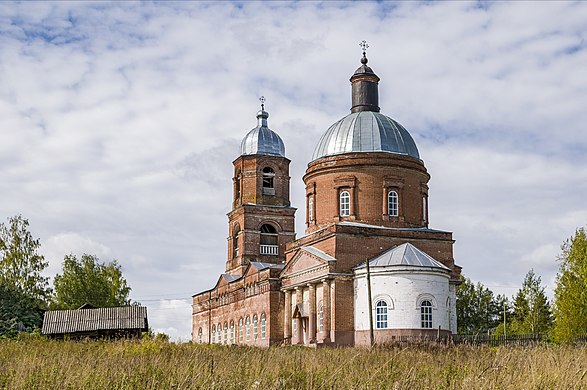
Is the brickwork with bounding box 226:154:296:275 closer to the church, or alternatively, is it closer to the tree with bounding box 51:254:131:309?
the church

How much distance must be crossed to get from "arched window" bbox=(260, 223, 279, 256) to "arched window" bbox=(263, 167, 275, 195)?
222 centimetres

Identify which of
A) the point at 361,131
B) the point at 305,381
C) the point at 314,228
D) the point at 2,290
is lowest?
the point at 305,381

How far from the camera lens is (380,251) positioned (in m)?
34.0

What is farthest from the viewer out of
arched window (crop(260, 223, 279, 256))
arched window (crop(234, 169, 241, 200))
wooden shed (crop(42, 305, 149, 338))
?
arched window (crop(234, 169, 241, 200))

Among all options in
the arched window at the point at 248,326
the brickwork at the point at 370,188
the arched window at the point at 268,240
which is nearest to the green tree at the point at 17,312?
the arched window at the point at 248,326

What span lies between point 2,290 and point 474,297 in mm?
37705

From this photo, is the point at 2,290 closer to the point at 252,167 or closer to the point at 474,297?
the point at 252,167

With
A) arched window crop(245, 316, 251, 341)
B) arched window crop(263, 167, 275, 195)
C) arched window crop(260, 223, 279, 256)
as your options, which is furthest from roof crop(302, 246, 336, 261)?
arched window crop(263, 167, 275, 195)

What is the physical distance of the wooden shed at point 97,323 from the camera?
29641 millimetres

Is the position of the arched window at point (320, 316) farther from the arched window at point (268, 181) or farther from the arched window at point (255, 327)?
the arched window at point (268, 181)

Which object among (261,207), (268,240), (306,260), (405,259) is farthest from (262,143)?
(405,259)

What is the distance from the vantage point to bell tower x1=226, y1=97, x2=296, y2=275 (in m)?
45.8

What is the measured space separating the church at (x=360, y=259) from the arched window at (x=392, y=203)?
49 millimetres

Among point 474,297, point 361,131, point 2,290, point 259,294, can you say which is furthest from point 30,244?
point 474,297
